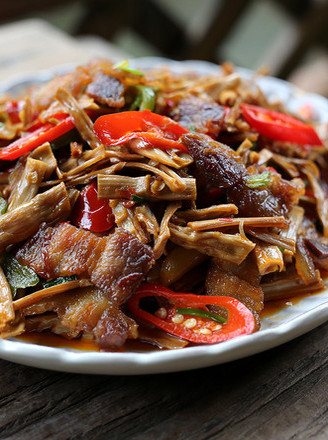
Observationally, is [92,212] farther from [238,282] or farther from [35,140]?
[238,282]

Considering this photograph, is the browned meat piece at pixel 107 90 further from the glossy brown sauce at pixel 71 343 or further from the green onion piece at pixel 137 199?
the glossy brown sauce at pixel 71 343

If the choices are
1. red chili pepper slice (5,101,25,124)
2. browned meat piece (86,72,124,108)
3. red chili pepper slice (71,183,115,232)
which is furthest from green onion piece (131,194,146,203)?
red chili pepper slice (5,101,25,124)

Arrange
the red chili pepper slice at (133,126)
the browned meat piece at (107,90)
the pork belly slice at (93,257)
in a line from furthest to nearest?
the browned meat piece at (107,90) < the red chili pepper slice at (133,126) < the pork belly slice at (93,257)

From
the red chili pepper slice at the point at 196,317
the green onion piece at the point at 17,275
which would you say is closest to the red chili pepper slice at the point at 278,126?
the red chili pepper slice at the point at 196,317

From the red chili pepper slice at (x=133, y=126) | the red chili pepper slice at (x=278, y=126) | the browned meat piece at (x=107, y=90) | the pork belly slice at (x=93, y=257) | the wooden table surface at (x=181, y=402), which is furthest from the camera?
the red chili pepper slice at (x=278, y=126)

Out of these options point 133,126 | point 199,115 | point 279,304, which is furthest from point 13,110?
Answer: point 279,304

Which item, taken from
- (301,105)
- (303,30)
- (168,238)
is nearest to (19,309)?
(168,238)
